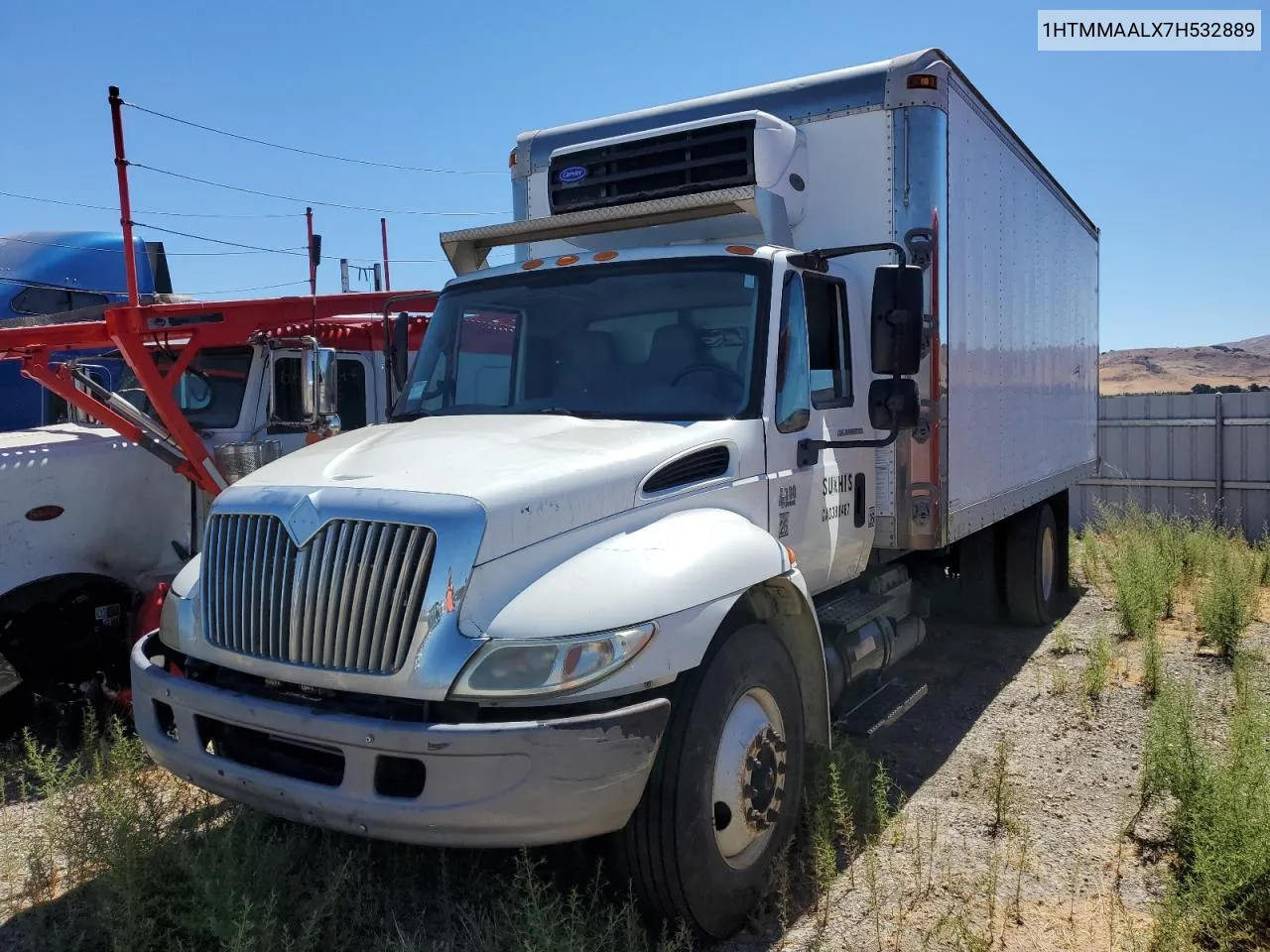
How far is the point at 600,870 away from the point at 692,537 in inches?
46.1

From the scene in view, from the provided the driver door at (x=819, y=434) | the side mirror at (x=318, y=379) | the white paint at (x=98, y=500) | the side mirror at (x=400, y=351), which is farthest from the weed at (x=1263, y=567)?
the white paint at (x=98, y=500)

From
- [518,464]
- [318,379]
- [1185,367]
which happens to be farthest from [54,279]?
[1185,367]

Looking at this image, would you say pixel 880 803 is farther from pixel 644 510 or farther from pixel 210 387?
pixel 210 387

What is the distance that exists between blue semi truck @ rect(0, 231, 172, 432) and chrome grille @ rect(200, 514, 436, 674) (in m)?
10.5

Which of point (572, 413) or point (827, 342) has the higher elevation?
point (827, 342)

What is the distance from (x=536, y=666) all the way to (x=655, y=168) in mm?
3277

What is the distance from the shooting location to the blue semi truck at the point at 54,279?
12789 mm

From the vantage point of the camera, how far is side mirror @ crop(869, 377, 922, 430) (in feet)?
13.5

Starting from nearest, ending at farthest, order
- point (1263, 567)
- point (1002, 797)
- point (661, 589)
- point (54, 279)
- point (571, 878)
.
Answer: point (661, 589) → point (571, 878) → point (1002, 797) → point (1263, 567) → point (54, 279)

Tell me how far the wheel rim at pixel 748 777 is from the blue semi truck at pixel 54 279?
1141 cm

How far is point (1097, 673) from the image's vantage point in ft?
21.0

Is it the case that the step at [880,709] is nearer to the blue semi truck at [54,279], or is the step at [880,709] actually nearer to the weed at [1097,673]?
the weed at [1097,673]

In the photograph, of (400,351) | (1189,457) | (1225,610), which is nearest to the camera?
(400,351)

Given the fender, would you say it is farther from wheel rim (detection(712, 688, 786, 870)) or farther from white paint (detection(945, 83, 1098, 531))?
white paint (detection(945, 83, 1098, 531))
